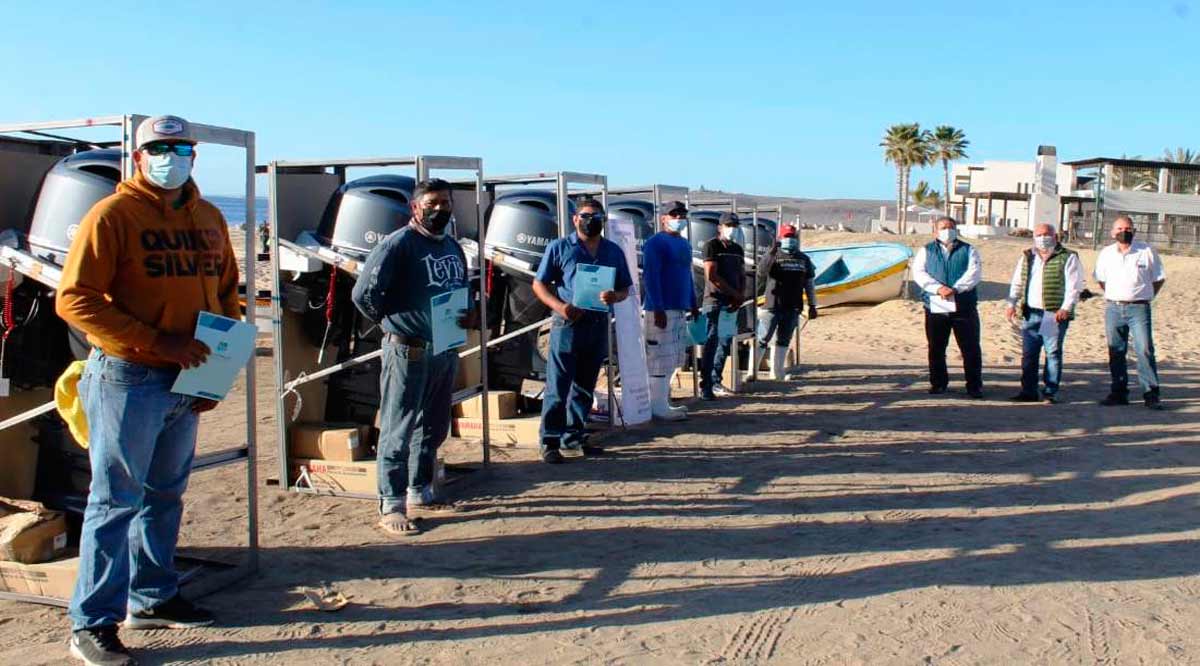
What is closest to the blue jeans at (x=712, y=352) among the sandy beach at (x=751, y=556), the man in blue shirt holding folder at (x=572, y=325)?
the sandy beach at (x=751, y=556)

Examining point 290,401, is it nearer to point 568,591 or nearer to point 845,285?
point 568,591

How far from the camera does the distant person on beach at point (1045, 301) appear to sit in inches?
427

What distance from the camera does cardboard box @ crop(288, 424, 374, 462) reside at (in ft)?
23.0

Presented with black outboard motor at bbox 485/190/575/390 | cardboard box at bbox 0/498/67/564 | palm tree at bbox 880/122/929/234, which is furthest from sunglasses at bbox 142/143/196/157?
palm tree at bbox 880/122/929/234

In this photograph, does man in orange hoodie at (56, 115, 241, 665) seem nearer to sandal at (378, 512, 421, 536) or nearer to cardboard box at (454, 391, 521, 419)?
sandal at (378, 512, 421, 536)

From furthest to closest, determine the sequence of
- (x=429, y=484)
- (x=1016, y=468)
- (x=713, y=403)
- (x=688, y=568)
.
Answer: (x=713, y=403)
(x=1016, y=468)
(x=429, y=484)
(x=688, y=568)

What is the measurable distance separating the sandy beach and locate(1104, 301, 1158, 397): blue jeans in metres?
0.90

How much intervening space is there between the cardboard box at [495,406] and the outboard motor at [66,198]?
379cm

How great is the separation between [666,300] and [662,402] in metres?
0.99

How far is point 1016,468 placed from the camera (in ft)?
26.2

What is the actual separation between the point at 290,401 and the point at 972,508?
4643mm

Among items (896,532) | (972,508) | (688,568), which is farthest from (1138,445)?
(688,568)

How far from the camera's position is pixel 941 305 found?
11398 millimetres

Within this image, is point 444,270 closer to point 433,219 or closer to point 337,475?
point 433,219
